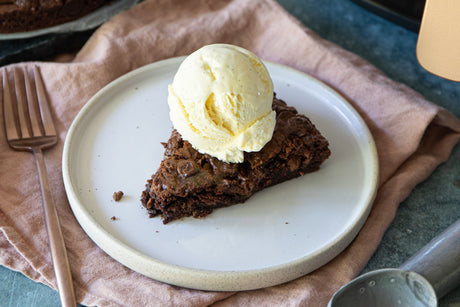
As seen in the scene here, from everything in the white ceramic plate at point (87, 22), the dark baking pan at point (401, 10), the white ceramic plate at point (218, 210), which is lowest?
the white ceramic plate at point (218, 210)

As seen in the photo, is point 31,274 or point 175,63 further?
point 175,63

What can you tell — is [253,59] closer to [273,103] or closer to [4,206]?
[273,103]

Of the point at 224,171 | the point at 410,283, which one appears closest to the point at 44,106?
the point at 224,171

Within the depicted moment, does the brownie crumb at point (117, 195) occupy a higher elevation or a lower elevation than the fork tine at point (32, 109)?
lower

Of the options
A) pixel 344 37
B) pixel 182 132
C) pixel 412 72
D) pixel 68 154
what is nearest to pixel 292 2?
pixel 344 37

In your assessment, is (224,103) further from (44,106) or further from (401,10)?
(401,10)

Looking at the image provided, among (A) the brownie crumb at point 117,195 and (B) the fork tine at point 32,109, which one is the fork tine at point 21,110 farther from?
(A) the brownie crumb at point 117,195

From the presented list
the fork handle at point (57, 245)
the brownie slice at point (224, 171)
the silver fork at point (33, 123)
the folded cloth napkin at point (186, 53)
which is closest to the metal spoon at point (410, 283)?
the folded cloth napkin at point (186, 53)
